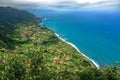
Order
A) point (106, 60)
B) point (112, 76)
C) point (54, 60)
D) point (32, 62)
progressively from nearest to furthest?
point (32, 62)
point (112, 76)
point (54, 60)
point (106, 60)

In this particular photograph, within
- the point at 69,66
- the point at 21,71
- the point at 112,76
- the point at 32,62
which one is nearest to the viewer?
the point at 21,71

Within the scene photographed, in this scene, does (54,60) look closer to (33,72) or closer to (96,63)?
(96,63)

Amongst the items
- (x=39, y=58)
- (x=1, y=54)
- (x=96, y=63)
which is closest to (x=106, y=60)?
(x=96, y=63)

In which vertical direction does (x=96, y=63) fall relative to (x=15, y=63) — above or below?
below

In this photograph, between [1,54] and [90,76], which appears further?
[1,54]

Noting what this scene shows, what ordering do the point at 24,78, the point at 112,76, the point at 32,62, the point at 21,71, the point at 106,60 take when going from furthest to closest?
the point at 106,60, the point at 112,76, the point at 32,62, the point at 21,71, the point at 24,78

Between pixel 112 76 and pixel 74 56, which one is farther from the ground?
pixel 112 76

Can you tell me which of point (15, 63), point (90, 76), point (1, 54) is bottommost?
point (1, 54)

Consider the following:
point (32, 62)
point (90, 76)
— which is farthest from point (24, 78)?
point (90, 76)

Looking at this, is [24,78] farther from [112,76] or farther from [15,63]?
[112,76]
